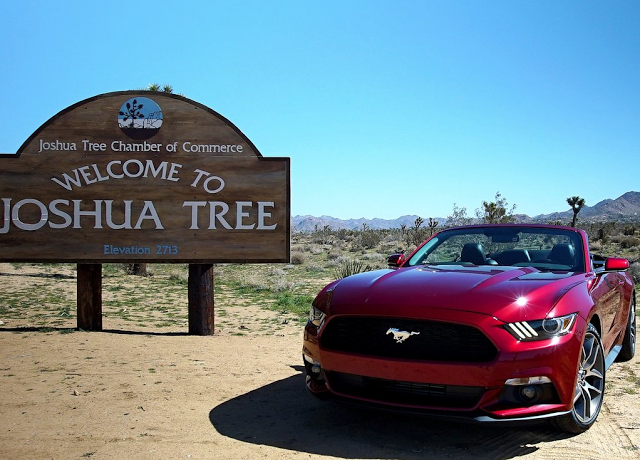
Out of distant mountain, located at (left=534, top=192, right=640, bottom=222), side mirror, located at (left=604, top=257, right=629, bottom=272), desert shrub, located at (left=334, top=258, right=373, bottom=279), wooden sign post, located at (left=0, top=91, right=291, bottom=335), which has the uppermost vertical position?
distant mountain, located at (left=534, top=192, right=640, bottom=222)

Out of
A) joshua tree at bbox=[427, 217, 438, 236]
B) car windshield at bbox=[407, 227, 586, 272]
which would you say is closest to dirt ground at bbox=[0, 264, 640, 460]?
car windshield at bbox=[407, 227, 586, 272]

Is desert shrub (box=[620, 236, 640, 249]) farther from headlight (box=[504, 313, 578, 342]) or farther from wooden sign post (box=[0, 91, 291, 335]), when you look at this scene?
headlight (box=[504, 313, 578, 342])

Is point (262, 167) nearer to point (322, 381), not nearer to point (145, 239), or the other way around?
point (145, 239)

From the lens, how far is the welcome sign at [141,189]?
889 cm

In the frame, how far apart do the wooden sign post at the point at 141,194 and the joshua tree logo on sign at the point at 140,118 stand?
0.02 m

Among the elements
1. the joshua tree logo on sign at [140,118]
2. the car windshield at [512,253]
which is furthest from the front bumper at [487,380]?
the joshua tree logo on sign at [140,118]

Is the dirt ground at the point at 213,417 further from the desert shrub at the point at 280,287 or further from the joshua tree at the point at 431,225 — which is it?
the joshua tree at the point at 431,225

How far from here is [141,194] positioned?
29.4 feet

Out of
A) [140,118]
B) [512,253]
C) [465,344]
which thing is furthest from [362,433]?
[140,118]

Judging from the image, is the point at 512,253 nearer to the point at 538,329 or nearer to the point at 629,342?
the point at 538,329

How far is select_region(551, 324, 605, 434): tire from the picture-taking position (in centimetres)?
423

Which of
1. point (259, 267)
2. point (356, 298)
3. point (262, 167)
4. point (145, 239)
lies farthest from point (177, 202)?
point (259, 267)

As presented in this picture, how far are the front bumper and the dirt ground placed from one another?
0.32m

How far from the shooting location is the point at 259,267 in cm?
2366
